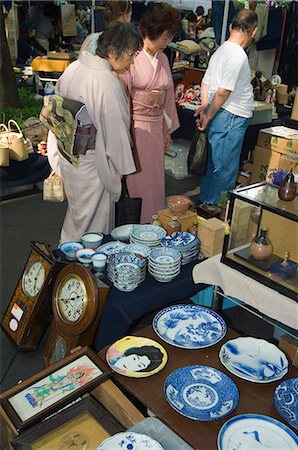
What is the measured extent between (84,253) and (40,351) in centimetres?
67

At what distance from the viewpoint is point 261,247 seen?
207 centimetres

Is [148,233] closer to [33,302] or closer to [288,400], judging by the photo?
[33,302]

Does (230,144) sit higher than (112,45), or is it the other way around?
(112,45)

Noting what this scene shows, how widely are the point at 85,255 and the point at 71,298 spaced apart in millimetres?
302

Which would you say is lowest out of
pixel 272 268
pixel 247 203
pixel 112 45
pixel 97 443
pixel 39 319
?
pixel 39 319

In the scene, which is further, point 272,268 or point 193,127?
point 193,127

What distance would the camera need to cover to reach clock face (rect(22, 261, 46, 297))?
2449 mm

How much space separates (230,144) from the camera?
398cm

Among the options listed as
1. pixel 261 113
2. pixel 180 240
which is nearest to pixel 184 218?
pixel 180 240

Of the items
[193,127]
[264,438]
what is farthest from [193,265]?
[193,127]

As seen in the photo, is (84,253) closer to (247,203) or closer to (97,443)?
(247,203)

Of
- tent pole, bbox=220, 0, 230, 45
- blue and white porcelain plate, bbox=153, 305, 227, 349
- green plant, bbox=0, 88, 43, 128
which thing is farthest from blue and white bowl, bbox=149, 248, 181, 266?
tent pole, bbox=220, 0, 230, 45

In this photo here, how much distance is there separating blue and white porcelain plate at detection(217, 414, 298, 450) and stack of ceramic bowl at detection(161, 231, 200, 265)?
3.17ft

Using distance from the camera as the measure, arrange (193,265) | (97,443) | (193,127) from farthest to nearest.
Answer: (193,127) → (193,265) → (97,443)
